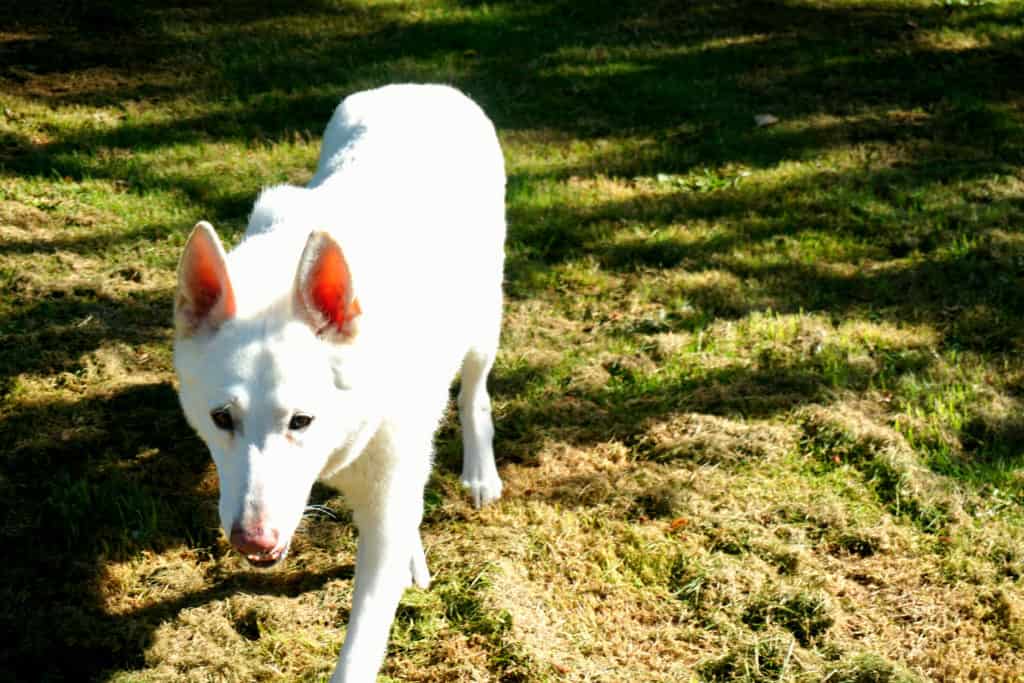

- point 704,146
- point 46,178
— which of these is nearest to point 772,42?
point 704,146

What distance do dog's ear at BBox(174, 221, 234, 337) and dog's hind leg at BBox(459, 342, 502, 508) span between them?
158 centimetres

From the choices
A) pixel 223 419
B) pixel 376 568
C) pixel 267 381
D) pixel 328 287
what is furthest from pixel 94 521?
pixel 328 287

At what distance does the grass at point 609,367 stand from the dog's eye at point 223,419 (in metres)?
1.15

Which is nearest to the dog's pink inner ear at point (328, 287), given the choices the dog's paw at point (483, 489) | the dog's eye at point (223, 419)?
the dog's eye at point (223, 419)

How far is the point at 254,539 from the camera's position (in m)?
2.32

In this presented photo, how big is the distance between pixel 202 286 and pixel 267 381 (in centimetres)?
32

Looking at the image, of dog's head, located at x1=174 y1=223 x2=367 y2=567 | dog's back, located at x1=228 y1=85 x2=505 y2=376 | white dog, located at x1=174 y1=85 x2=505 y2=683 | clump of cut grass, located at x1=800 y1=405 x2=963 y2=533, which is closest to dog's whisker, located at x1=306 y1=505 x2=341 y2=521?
white dog, located at x1=174 y1=85 x2=505 y2=683

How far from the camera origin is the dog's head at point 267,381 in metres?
2.39

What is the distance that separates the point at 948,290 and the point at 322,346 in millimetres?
3997

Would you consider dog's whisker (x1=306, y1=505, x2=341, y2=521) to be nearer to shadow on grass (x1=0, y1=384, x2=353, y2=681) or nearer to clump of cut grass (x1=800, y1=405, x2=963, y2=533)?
shadow on grass (x1=0, y1=384, x2=353, y2=681)

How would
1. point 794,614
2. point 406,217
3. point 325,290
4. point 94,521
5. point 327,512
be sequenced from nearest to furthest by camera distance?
point 325,290 → point 406,217 → point 794,614 → point 94,521 → point 327,512

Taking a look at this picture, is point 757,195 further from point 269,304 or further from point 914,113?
point 269,304

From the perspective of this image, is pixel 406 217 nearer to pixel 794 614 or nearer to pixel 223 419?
pixel 223 419

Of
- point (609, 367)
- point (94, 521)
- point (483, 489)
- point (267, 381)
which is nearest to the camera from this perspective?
point (267, 381)
